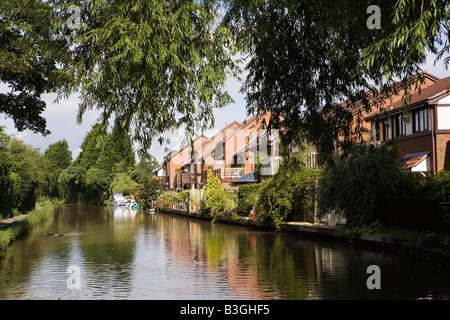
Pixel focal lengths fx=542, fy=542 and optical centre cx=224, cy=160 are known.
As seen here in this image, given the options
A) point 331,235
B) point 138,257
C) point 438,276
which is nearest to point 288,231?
point 331,235

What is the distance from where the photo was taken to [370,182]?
868 inches

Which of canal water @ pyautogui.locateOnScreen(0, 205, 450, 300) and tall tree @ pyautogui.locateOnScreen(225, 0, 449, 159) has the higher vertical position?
tall tree @ pyautogui.locateOnScreen(225, 0, 449, 159)

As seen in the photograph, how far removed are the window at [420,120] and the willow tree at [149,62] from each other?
846 inches

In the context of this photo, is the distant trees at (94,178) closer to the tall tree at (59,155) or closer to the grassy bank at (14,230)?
the tall tree at (59,155)

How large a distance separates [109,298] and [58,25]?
5615 millimetres

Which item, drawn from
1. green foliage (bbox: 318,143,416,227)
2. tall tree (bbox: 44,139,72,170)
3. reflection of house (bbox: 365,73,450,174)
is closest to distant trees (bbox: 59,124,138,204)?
tall tree (bbox: 44,139,72,170)

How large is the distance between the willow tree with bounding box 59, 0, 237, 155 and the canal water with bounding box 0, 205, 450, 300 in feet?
13.6

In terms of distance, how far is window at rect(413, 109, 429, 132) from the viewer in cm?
2908

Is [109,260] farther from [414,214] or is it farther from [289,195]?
[289,195]

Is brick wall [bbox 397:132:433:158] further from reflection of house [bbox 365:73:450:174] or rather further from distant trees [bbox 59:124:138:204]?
distant trees [bbox 59:124:138:204]

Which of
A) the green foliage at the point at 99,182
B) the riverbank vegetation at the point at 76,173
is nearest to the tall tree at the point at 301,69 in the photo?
the riverbank vegetation at the point at 76,173

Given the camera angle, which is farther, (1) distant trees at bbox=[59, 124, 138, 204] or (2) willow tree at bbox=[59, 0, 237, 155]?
(1) distant trees at bbox=[59, 124, 138, 204]
